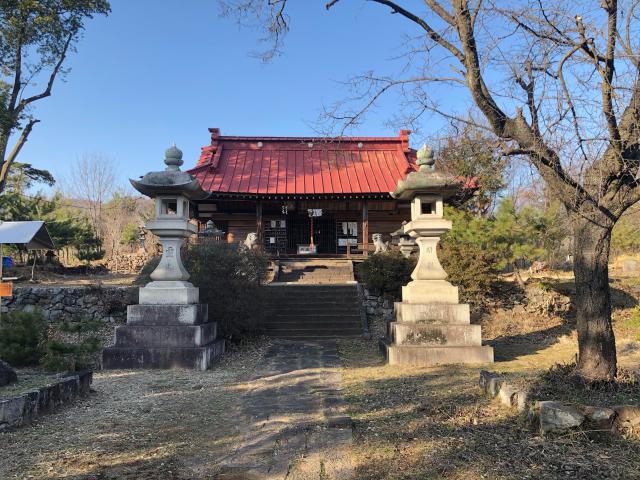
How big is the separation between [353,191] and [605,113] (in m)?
13.2

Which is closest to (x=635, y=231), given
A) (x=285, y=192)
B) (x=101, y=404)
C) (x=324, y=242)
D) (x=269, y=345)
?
(x=324, y=242)

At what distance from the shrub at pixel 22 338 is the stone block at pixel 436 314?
623 cm

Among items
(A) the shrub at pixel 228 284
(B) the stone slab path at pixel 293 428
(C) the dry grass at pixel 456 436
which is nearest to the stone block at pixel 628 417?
(C) the dry grass at pixel 456 436

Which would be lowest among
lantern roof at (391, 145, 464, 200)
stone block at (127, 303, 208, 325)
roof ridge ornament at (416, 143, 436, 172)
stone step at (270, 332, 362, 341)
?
stone step at (270, 332, 362, 341)

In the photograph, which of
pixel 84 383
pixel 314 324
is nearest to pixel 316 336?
pixel 314 324

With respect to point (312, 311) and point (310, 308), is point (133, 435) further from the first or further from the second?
point (310, 308)

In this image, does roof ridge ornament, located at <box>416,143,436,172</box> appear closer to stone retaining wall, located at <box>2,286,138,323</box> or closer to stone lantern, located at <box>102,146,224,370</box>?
stone lantern, located at <box>102,146,224,370</box>

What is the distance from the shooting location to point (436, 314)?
24.9 feet

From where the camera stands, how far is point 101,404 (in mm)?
5047

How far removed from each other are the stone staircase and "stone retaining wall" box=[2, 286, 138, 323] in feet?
13.1

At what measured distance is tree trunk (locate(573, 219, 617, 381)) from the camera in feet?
14.9

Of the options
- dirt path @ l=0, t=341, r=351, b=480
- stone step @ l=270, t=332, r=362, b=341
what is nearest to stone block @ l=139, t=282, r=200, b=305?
dirt path @ l=0, t=341, r=351, b=480

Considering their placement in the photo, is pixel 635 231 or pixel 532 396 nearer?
pixel 532 396

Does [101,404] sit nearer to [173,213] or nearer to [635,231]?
[173,213]
